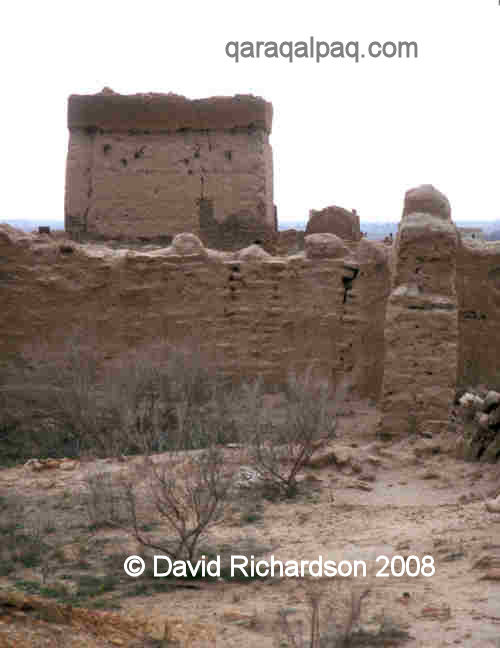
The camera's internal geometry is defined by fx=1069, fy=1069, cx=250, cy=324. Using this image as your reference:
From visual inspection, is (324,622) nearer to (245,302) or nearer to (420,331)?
(420,331)

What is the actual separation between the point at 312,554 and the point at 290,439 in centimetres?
258

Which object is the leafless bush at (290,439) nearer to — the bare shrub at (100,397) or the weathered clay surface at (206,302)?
the bare shrub at (100,397)

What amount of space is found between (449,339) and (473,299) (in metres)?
1.68

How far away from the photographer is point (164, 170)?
18.1 meters

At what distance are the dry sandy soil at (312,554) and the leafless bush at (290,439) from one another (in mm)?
158

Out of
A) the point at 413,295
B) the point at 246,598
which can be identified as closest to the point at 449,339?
the point at 413,295

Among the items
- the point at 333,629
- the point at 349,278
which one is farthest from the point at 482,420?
the point at 333,629

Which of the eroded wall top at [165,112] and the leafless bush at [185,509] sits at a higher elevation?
the eroded wall top at [165,112]

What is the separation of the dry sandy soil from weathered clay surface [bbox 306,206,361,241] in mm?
11067

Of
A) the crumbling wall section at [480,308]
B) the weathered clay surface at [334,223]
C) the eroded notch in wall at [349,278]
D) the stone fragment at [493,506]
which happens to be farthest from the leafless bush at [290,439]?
the weathered clay surface at [334,223]

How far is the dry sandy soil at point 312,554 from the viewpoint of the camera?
4.73m

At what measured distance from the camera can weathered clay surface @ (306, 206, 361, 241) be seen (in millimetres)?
20641

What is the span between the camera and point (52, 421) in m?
11.1

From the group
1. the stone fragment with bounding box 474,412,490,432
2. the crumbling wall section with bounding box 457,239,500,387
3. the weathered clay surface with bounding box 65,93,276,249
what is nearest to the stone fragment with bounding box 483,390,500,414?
the stone fragment with bounding box 474,412,490,432
